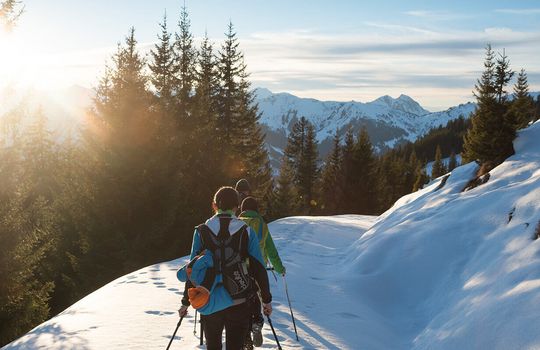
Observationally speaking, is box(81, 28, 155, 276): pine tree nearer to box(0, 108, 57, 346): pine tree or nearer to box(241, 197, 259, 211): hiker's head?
box(0, 108, 57, 346): pine tree

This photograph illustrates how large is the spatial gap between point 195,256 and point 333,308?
546cm

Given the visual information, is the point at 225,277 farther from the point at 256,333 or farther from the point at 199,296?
the point at 256,333

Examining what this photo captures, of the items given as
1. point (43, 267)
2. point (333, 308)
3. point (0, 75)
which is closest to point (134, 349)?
point (333, 308)

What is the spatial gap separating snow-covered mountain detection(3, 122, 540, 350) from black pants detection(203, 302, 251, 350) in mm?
2121

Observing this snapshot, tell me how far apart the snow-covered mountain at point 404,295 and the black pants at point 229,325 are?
6.96 feet

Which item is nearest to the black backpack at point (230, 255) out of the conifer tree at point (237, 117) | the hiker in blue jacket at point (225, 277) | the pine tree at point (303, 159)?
the hiker in blue jacket at point (225, 277)

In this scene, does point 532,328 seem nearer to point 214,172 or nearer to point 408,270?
point 408,270

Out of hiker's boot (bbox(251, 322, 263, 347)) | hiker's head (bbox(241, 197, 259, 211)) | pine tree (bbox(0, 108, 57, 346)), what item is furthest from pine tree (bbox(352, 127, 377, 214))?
hiker's boot (bbox(251, 322, 263, 347))

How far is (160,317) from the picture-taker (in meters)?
7.72

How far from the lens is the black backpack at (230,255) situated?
4359 millimetres

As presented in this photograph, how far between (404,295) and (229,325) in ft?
21.4

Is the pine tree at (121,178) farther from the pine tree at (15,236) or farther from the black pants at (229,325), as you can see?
the black pants at (229,325)

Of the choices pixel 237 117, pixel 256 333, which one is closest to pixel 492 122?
pixel 237 117

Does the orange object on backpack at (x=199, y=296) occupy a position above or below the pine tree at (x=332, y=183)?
above
